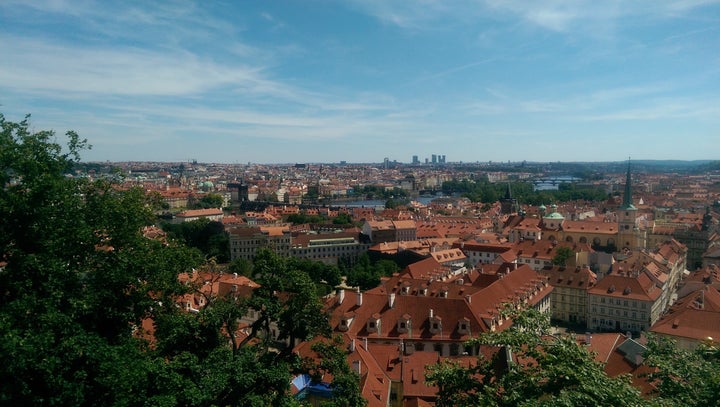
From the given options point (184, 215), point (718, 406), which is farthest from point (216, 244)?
point (718, 406)

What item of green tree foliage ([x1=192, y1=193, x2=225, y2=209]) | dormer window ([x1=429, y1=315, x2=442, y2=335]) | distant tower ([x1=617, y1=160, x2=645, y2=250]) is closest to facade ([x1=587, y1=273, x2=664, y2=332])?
dormer window ([x1=429, y1=315, x2=442, y2=335])

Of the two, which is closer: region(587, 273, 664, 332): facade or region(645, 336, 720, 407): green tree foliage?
region(645, 336, 720, 407): green tree foliage

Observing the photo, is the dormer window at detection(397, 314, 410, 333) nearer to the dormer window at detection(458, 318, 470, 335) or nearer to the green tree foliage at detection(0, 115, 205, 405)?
the dormer window at detection(458, 318, 470, 335)

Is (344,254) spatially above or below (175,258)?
below

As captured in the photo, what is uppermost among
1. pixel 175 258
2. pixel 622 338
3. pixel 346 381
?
pixel 175 258

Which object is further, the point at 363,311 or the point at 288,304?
the point at 363,311

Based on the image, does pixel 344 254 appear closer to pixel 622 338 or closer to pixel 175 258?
pixel 622 338

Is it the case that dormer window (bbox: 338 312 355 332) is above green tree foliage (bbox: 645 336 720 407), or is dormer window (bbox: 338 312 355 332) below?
below
